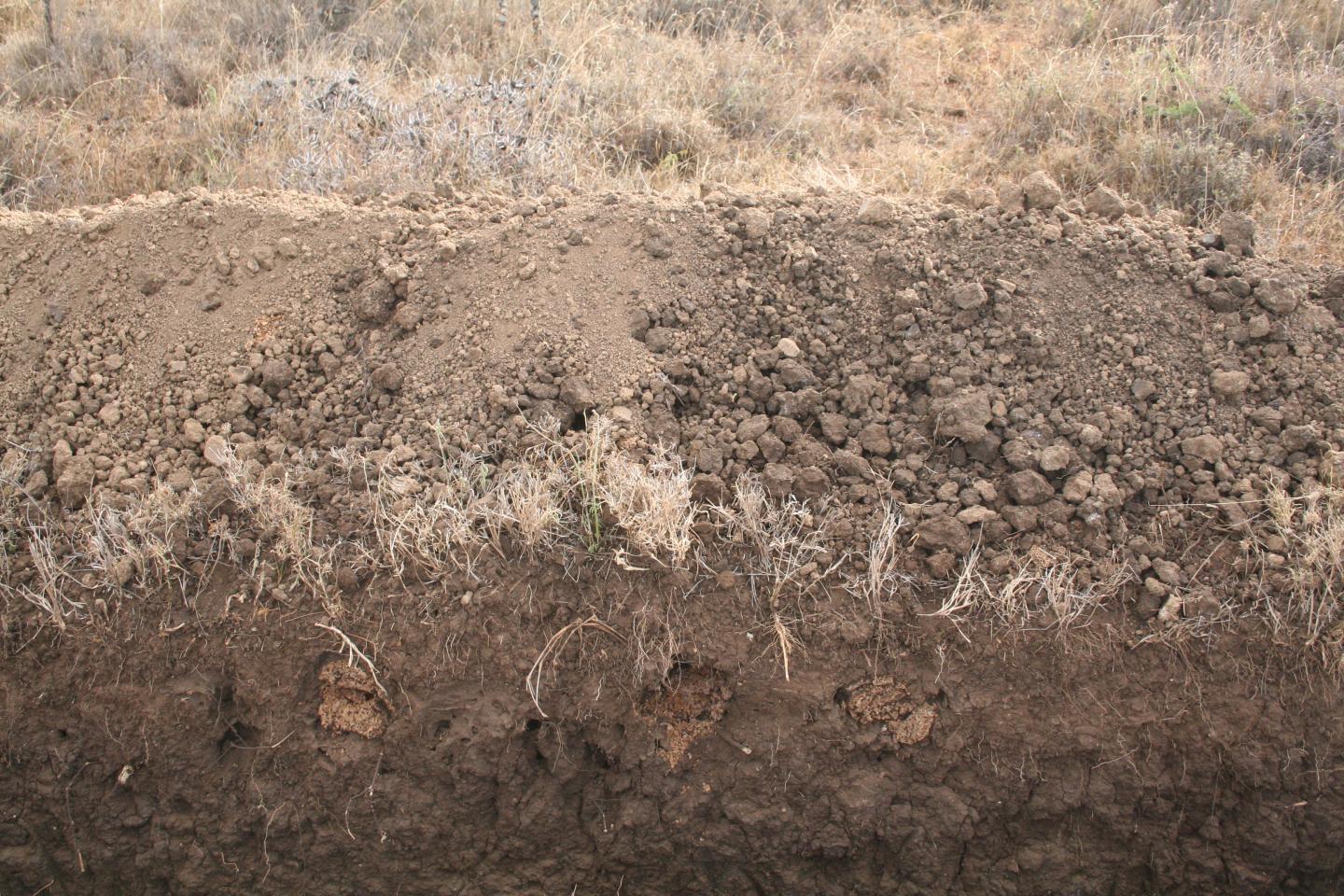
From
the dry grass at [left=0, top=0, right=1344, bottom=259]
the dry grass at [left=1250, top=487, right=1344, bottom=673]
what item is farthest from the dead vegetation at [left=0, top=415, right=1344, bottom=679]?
the dry grass at [left=0, top=0, right=1344, bottom=259]

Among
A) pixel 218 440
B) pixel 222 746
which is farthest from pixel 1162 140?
pixel 222 746

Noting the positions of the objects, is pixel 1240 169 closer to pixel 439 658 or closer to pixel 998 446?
pixel 998 446

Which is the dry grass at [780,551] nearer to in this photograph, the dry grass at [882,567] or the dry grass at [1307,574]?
the dry grass at [882,567]

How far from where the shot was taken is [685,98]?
5102 mm

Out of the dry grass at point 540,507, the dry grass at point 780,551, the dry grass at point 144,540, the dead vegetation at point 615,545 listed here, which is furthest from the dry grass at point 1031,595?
the dry grass at point 144,540

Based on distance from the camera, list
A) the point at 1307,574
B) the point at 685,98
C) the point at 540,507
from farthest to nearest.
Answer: the point at 685,98 < the point at 540,507 < the point at 1307,574

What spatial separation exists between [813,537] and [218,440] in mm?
1852

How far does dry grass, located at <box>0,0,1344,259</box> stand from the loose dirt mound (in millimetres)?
1110

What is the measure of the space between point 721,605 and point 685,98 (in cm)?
304

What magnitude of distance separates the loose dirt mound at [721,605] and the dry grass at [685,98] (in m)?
1.11

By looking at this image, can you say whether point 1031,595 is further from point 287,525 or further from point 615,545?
point 287,525

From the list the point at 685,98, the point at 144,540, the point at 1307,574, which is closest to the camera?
the point at 1307,574

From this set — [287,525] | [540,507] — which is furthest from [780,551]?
[287,525]

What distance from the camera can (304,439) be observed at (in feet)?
10.9
